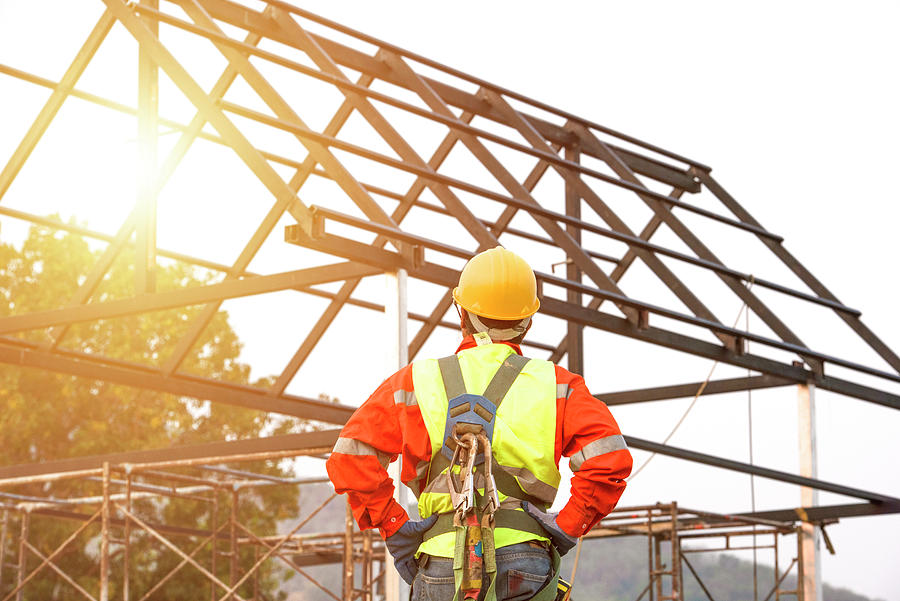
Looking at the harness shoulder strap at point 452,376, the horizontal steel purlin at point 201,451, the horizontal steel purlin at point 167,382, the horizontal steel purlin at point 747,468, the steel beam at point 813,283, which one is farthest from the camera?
the steel beam at point 813,283

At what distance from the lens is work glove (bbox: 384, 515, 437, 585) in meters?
3.95

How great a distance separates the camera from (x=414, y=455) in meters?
3.98

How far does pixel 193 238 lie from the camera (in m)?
33.2

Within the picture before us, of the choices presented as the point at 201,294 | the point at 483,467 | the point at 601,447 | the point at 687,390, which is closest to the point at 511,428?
the point at 483,467

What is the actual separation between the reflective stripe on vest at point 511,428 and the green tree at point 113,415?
25.6m

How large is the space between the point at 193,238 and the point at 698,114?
1346 centimetres

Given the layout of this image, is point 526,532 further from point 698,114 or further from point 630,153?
point 698,114

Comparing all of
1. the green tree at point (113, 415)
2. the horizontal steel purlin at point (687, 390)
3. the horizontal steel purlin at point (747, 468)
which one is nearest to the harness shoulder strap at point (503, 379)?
the horizontal steel purlin at point (747, 468)

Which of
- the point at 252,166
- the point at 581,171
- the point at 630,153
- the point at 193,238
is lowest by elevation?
the point at 252,166

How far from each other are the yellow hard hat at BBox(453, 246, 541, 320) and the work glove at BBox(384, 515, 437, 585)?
70cm

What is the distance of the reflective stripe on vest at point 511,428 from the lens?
3861 millimetres

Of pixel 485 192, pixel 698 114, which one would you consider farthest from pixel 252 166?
pixel 698 114

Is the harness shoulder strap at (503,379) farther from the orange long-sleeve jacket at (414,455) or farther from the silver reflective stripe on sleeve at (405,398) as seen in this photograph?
the silver reflective stripe on sleeve at (405,398)

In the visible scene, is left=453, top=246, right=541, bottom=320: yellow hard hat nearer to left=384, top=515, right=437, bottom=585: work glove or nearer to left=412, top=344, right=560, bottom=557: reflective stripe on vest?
left=412, top=344, right=560, bottom=557: reflective stripe on vest
